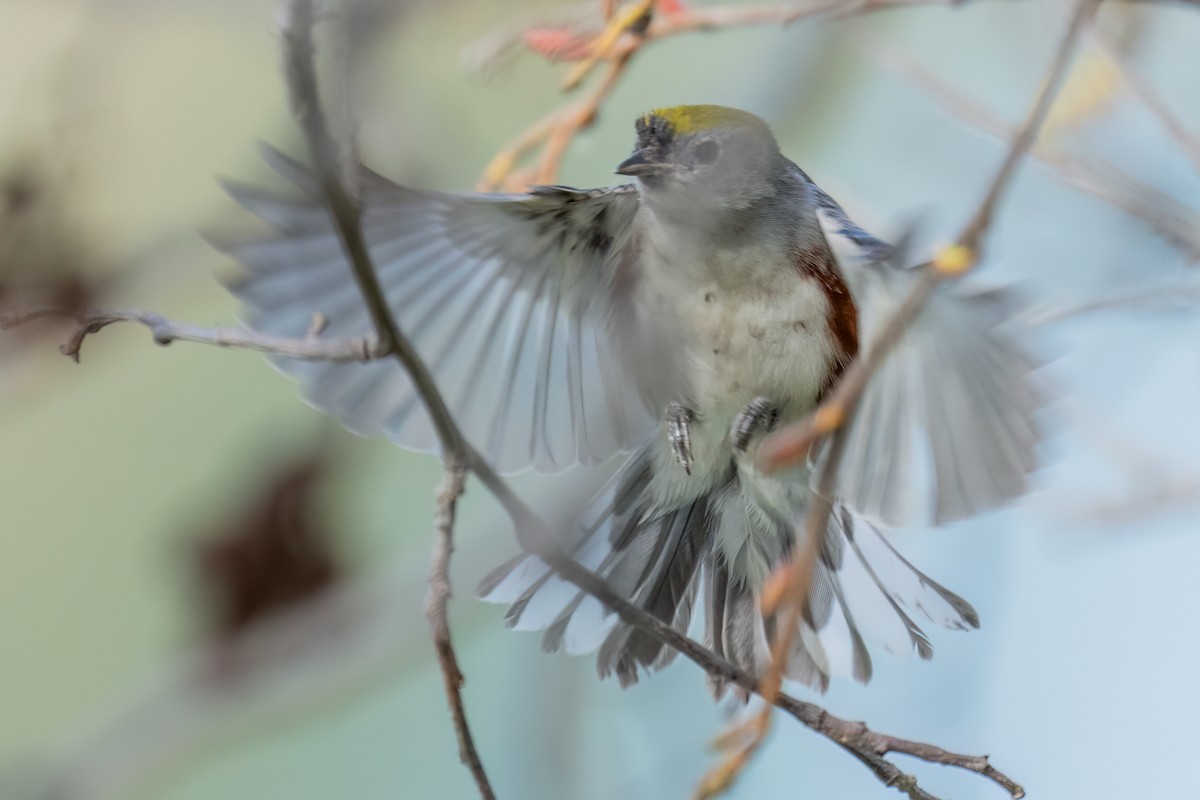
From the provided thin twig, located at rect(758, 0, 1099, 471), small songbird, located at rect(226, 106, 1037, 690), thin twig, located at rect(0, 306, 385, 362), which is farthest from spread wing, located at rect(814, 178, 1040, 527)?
thin twig, located at rect(0, 306, 385, 362)

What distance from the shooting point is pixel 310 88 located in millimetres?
1056

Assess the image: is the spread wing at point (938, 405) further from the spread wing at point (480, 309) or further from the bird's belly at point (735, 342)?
the spread wing at point (480, 309)

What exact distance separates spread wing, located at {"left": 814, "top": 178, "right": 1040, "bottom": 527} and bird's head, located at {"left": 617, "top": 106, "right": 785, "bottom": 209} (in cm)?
→ 19

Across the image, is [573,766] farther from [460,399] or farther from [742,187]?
[742,187]

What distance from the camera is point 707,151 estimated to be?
8.02ft

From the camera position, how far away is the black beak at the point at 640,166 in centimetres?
234

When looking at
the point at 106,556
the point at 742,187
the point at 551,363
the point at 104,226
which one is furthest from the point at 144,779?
the point at 106,556

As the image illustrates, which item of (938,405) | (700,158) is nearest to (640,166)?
(700,158)

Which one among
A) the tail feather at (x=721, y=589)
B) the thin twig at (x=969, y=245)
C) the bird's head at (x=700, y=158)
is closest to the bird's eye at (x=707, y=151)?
the bird's head at (x=700, y=158)

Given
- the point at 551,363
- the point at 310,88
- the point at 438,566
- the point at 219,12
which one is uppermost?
the point at 219,12

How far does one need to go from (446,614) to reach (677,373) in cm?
107

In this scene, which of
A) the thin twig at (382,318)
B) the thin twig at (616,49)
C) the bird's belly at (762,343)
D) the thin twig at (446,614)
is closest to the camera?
the thin twig at (382,318)

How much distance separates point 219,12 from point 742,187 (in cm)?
118

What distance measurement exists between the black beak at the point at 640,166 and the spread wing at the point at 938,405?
32 centimetres
